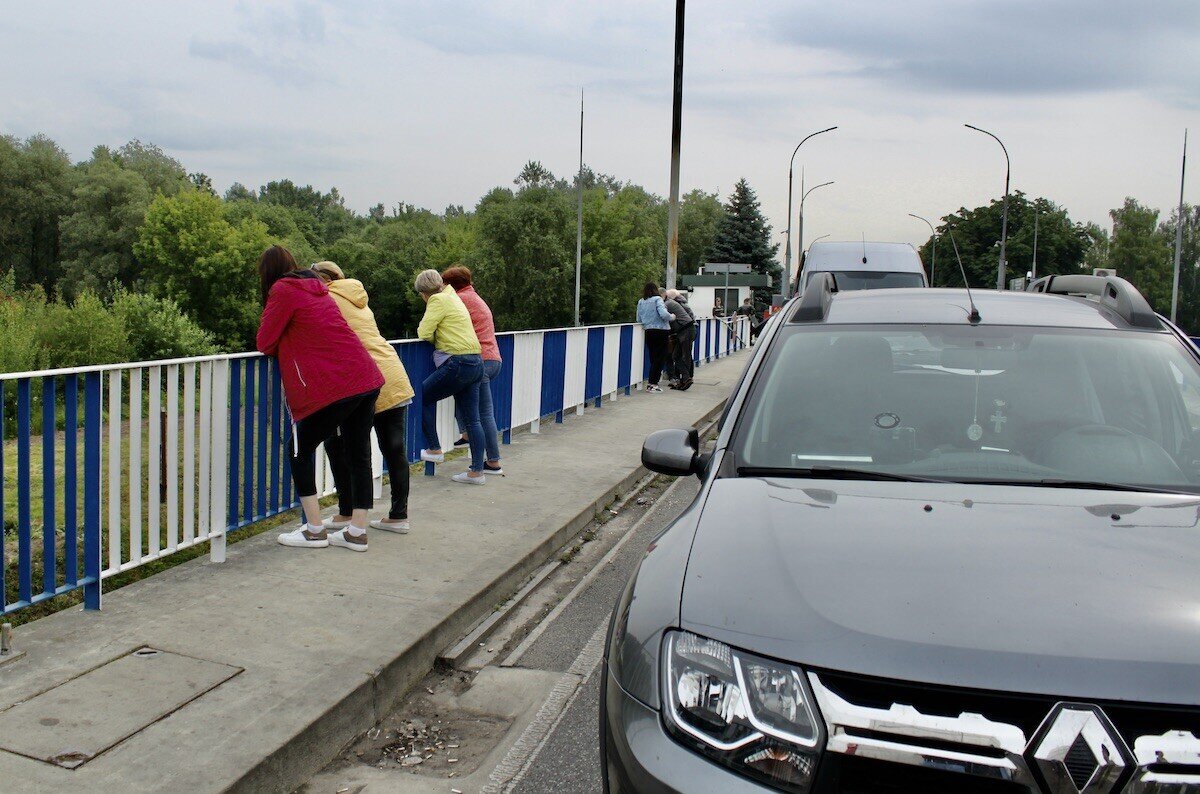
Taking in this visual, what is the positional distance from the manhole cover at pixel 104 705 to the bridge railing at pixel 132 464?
23.2 inches

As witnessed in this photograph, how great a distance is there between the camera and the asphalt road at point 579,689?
12.8 ft

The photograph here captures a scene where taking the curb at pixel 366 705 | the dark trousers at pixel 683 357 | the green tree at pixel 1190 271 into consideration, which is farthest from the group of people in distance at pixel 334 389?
the green tree at pixel 1190 271

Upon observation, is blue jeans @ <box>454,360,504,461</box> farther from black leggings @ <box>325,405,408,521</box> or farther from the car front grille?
the car front grille

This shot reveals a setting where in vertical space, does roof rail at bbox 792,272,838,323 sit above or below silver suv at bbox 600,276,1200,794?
above

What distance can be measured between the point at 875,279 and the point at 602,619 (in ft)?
40.3

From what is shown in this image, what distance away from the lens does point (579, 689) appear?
484cm

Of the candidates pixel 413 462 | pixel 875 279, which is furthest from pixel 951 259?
pixel 413 462

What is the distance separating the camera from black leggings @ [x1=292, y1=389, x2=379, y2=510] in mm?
6273

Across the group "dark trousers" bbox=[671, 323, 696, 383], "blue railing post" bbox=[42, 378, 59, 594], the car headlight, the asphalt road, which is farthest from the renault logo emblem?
"dark trousers" bbox=[671, 323, 696, 383]

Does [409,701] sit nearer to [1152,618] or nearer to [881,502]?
[881,502]

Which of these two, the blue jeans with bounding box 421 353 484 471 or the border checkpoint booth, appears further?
the border checkpoint booth

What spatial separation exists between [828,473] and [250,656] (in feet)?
8.85

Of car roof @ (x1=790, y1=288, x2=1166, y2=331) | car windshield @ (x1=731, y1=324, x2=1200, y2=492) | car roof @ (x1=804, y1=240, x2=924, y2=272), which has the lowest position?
car windshield @ (x1=731, y1=324, x2=1200, y2=492)

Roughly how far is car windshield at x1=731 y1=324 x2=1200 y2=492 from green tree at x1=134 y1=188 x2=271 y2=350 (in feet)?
259
